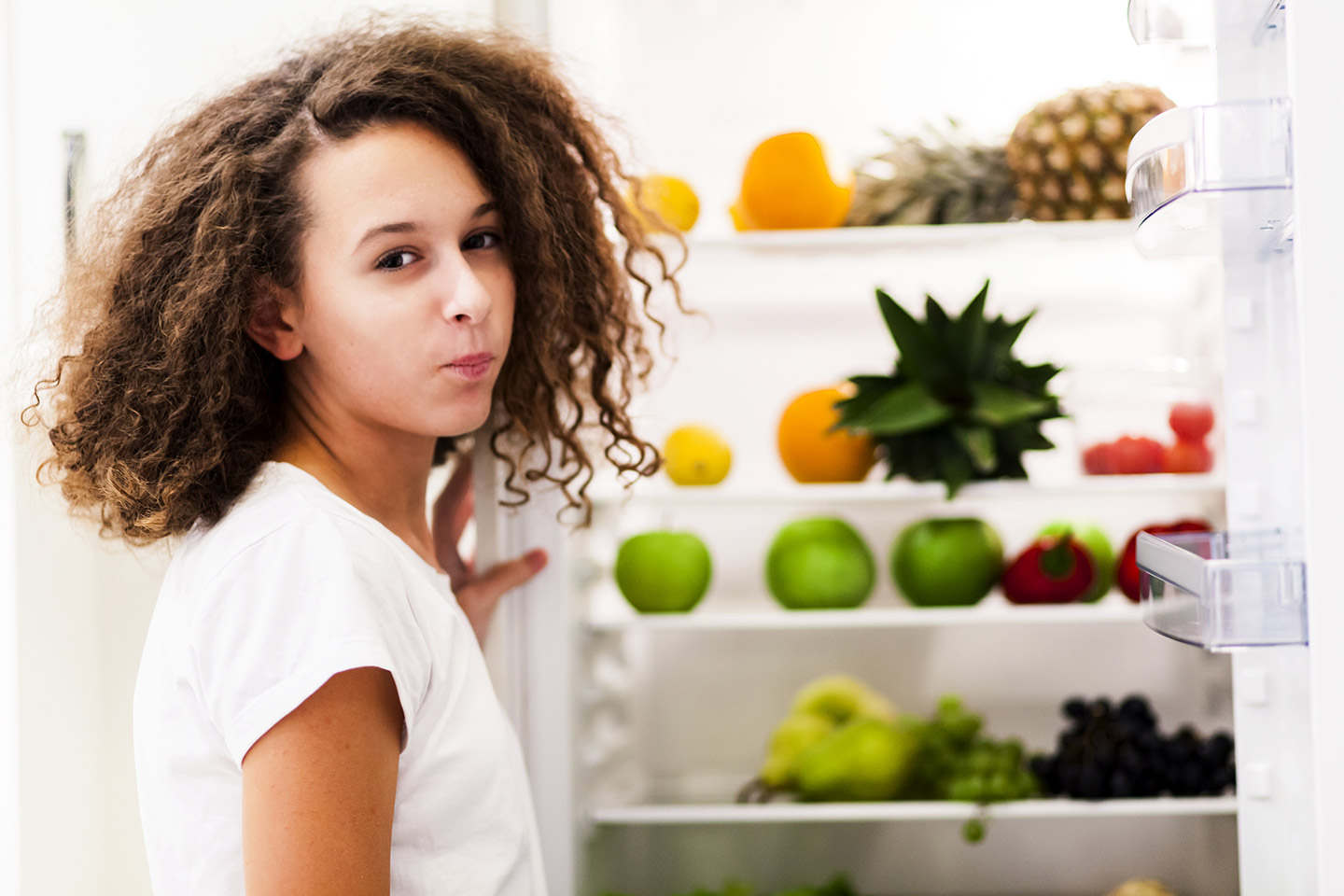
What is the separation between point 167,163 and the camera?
2.78 ft

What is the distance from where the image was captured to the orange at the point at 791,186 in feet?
4.51

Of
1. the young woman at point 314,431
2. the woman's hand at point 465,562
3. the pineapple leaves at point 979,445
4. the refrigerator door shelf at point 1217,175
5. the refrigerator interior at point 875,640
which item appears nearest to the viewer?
the refrigerator door shelf at point 1217,175


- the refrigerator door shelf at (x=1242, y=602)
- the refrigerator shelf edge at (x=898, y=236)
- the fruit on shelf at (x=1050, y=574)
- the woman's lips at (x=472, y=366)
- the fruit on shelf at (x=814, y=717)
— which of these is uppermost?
the refrigerator shelf edge at (x=898, y=236)

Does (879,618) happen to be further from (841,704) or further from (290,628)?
(290,628)

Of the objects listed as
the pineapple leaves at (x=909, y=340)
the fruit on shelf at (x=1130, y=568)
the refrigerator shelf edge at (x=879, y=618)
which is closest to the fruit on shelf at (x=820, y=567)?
the refrigerator shelf edge at (x=879, y=618)

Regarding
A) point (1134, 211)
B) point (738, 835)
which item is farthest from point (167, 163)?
point (738, 835)

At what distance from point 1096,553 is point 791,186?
0.67 meters

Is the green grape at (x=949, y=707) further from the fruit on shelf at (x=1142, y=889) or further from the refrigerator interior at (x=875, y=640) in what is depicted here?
the fruit on shelf at (x=1142, y=889)

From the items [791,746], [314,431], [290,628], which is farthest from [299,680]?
[791,746]

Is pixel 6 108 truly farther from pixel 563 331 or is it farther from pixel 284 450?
pixel 563 331

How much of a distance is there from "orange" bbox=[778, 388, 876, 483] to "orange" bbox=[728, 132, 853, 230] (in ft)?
0.79

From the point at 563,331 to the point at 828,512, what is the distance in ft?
2.63

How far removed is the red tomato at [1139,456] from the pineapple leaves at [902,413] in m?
0.29

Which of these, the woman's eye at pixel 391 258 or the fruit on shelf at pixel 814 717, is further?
the fruit on shelf at pixel 814 717
